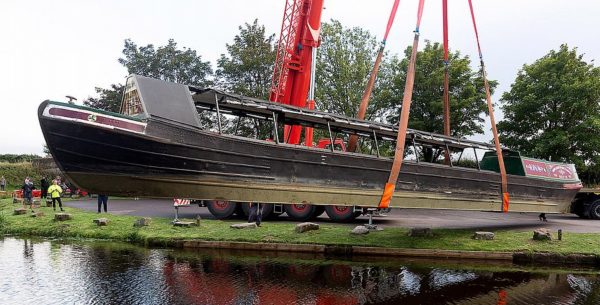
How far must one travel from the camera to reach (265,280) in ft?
28.7

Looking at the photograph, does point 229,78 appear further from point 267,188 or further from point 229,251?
point 267,188

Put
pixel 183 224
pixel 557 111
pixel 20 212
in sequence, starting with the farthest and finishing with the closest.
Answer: pixel 557 111
pixel 20 212
pixel 183 224

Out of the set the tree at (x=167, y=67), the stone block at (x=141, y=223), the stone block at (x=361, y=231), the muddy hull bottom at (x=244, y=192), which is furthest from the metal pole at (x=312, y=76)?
the tree at (x=167, y=67)

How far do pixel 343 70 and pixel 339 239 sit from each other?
16413mm

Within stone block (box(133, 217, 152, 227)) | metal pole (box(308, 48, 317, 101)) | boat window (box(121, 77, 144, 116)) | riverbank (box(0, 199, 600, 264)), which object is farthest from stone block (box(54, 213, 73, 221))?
boat window (box(121, 77, 144, 116))

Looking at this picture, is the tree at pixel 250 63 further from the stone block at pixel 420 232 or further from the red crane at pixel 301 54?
the stone block at pixel 420 232

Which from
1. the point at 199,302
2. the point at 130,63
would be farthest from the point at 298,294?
the point at 130,63

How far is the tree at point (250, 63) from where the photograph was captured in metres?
30.3

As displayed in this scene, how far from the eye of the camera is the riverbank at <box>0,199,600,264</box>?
11.1 meters

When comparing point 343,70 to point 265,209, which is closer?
point 265,209

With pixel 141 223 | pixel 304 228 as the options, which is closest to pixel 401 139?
pixel 304 228

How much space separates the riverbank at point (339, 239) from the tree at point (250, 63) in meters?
17.3

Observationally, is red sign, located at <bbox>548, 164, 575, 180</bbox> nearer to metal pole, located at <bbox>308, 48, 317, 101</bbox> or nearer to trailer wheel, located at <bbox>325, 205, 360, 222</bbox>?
trailer wheel, located at <bbox>325, 205, 360, 222</bbox>

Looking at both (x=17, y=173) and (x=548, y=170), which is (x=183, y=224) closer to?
(x=548, y=170)
